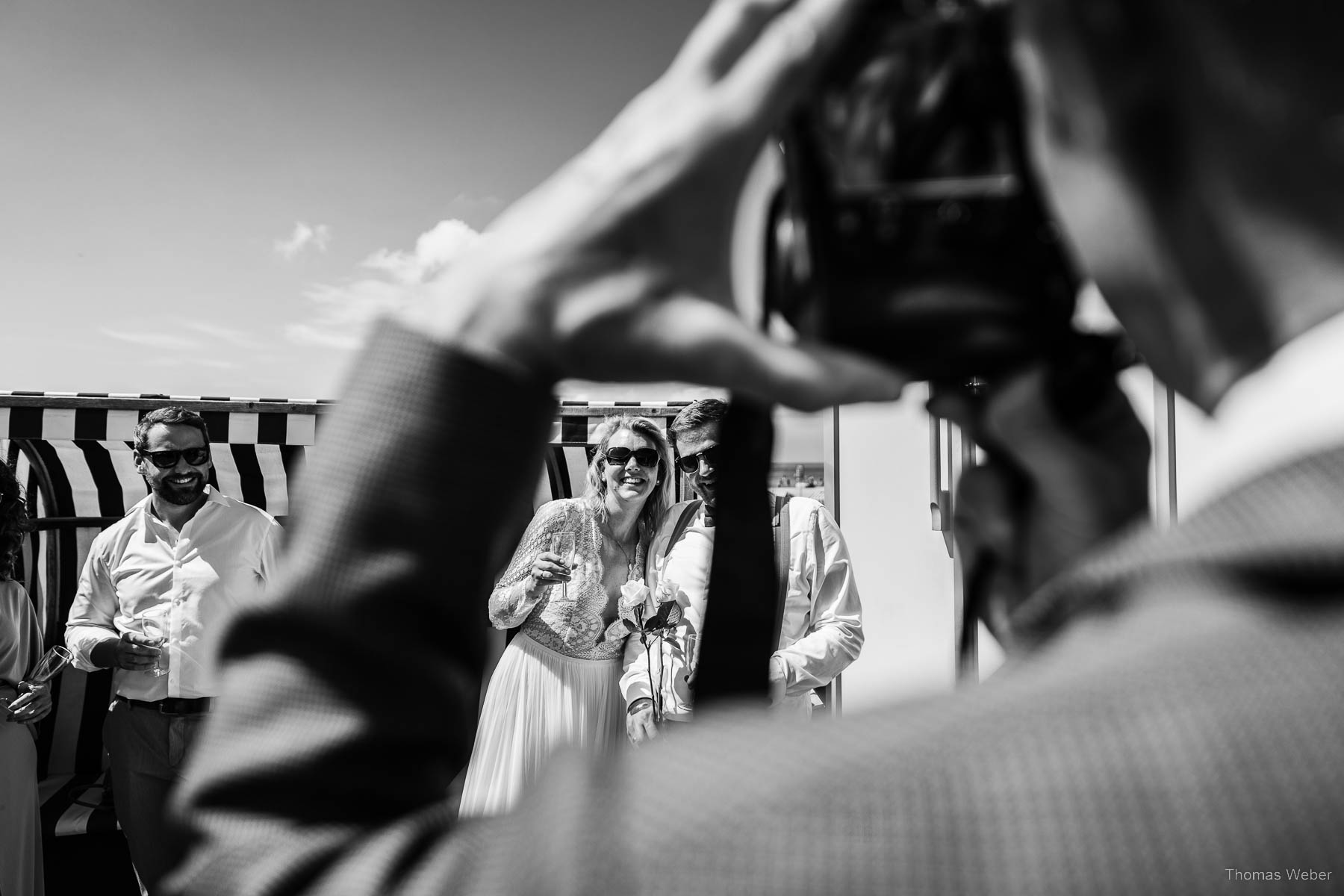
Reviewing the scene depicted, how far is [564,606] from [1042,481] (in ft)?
10.4

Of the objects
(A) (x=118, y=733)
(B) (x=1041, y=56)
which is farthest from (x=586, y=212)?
(A) (x=118, y=733)

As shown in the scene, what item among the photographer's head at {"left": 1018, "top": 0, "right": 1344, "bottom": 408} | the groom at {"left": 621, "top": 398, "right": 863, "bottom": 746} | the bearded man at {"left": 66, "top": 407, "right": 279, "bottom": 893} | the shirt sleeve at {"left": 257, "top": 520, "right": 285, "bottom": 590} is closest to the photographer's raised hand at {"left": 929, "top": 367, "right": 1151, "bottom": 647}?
the photographer's head at {"left": 1018, "top": 0, "right": 1344, "bottom": 408}

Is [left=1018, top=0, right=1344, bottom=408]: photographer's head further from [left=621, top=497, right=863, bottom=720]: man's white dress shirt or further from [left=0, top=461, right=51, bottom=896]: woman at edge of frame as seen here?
[left=0, top=461, right=51, bottom=896]: woman at edge of frame

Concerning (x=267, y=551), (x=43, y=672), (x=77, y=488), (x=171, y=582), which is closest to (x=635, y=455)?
(x=267, y=551)

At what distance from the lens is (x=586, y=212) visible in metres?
0.50

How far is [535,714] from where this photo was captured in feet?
12.1

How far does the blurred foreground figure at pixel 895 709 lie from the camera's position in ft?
0.91

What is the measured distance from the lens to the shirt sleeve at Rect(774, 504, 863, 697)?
3.07m

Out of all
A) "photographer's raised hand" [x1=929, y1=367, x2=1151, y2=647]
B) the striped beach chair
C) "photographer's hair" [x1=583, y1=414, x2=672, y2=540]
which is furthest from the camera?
the striped beach chair

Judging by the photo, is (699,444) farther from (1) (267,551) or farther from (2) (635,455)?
(1) (267,551)

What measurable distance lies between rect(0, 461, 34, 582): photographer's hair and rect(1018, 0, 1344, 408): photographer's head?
4853mm

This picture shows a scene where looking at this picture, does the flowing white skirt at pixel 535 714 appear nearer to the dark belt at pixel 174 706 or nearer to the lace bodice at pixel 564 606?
the lace bodice at pixel 564 606

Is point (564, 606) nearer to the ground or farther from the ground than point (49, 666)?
farther from the ground

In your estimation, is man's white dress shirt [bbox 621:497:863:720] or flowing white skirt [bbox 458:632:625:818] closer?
man's white dress shirt [bbox 621:497:863:720]
